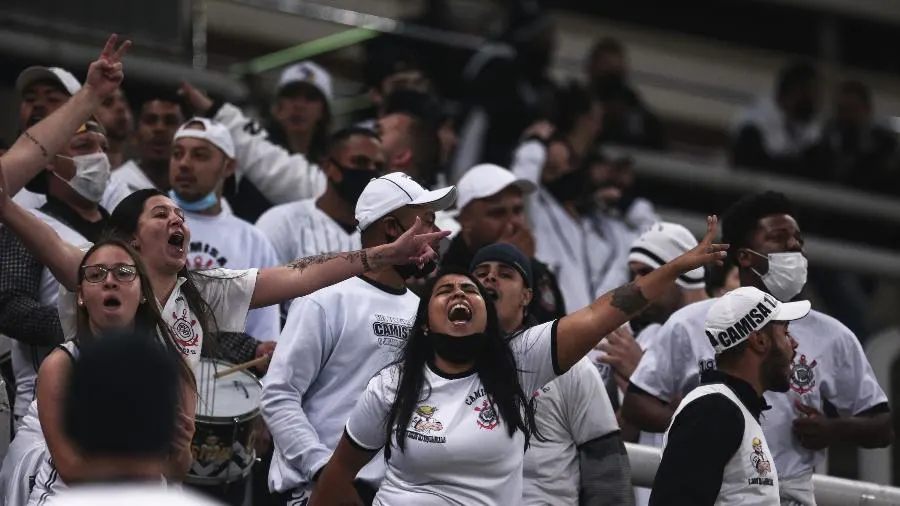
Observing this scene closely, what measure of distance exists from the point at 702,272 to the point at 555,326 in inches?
103

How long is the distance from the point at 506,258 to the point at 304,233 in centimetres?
162

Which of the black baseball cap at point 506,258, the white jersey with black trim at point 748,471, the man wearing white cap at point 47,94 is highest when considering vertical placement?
the man wearing white cap at point 47,94

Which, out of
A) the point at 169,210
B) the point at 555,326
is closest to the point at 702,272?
the point at 555,326

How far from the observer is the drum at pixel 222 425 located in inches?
305

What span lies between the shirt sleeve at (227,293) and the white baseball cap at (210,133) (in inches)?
75.0

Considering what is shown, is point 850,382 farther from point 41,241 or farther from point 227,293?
point 41,241

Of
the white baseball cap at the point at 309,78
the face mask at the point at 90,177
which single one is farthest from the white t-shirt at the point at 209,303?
the white baseball cap at the point at 309,78

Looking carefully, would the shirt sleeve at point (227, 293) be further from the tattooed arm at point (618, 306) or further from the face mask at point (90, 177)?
the tattooed arm at point (618, 306)

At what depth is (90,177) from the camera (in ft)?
28.1

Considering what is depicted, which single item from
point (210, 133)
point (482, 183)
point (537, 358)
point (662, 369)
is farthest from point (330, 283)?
point (482, 183)

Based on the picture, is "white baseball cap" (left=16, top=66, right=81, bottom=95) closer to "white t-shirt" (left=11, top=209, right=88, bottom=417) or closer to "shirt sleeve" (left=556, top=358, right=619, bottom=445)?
"white t-shirt" (left=11, top=209, right=88, bottom=417)

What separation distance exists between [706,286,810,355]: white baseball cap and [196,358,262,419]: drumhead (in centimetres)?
185

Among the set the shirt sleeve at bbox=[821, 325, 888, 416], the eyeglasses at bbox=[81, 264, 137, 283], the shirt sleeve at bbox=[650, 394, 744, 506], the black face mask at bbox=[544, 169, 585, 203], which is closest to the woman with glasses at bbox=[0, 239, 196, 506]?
the eyeglasses at bbox=[81, 264, 137, 283]

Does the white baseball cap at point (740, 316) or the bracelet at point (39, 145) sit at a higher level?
the bracelet at point (39, 145)
